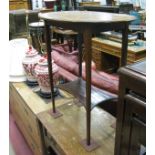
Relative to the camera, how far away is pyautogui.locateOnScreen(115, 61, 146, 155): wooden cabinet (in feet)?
1.77

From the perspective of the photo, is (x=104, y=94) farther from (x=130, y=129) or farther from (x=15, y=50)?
(x=15, y=50)

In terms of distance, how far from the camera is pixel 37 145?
1464mm

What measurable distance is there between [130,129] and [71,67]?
39.4 inches

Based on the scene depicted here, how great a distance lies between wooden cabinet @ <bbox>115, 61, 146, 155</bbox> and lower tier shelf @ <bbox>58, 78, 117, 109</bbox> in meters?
0.42

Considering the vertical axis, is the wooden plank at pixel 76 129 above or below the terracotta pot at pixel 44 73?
below

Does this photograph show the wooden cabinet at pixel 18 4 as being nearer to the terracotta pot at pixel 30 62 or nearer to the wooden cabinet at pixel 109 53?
the wooden cabinet at pixel 109 53

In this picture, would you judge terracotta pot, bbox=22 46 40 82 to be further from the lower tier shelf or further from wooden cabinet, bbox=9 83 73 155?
the lower tier shelf

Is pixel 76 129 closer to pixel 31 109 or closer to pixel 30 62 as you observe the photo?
pixel 31 109

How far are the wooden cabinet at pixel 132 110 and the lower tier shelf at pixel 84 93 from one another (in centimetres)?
42

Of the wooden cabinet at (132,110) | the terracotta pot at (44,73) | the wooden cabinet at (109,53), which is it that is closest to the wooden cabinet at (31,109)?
Answer: the terracotta pot at (44,73)

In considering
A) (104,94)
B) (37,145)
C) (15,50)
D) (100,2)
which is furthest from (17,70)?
(100,2)

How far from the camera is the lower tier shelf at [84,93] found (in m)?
Answer: 1.12

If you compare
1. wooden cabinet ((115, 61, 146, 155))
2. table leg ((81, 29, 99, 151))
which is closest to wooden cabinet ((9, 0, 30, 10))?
table leg ((81, 29, 99, 151))

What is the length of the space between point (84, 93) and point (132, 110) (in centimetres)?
63
